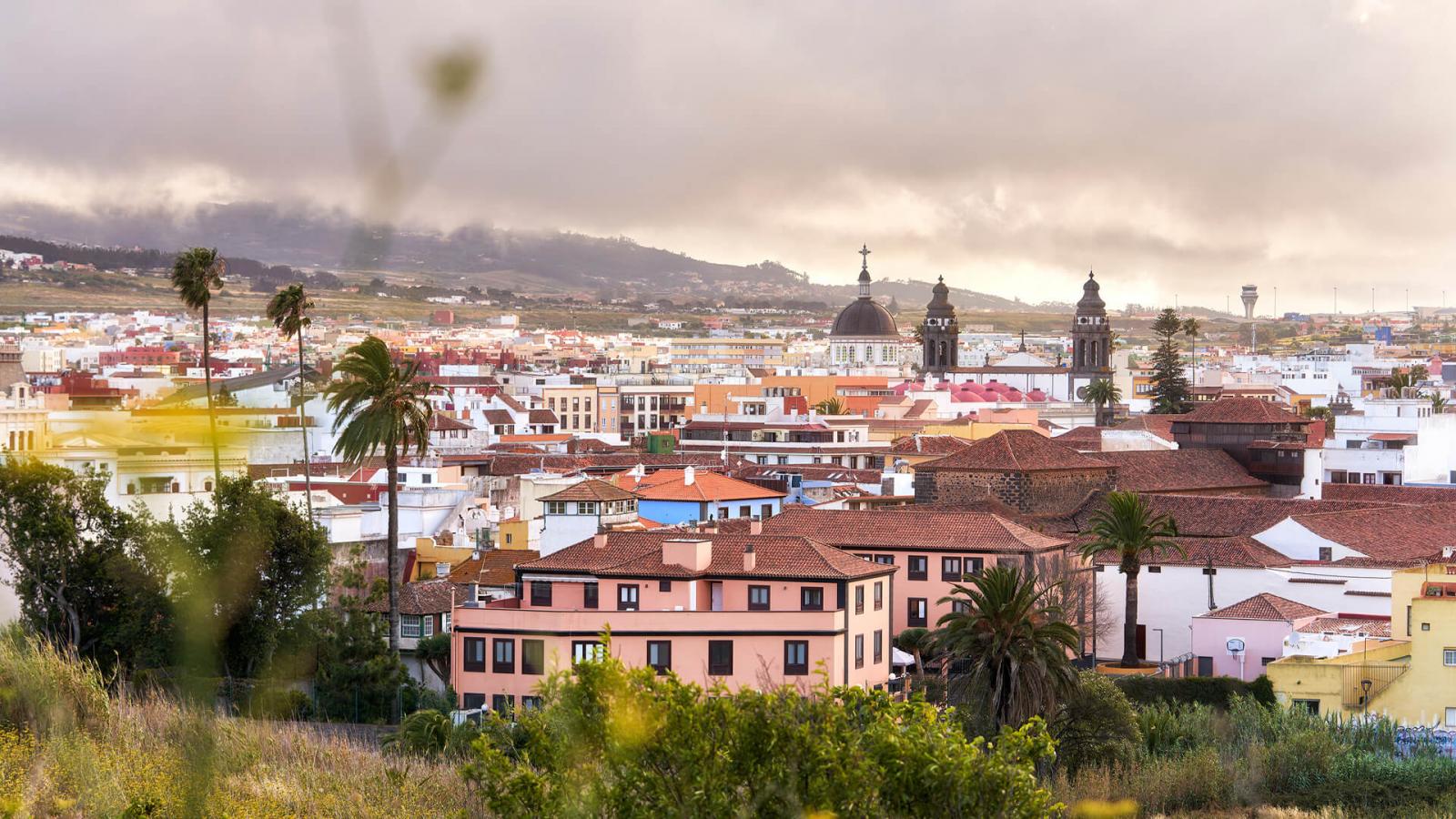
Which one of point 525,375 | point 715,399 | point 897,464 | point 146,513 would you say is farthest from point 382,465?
point 525,375

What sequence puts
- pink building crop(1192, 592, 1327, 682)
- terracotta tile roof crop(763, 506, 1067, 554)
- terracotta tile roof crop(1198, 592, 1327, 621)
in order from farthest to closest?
1. terracotta tile roof crop(763, 506, 1067, 554)
2. terracotta tile roof crop(1198, 592, 1327, 621)
3. pink building crop(1192, 592, 1327, 682)

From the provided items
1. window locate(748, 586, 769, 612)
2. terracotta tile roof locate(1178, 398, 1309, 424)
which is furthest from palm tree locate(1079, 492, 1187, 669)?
terracotta tile roof locate(1178, 398, 1309, 424)

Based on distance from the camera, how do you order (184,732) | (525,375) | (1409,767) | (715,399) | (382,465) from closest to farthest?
(184,732) → (1409,767) → (382,465) → (715,399) → (525,375)

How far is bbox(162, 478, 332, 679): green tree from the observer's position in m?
30.2

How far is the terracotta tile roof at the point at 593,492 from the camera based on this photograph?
39906 millimetres

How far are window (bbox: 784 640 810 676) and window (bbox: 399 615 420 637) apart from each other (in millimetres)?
6967

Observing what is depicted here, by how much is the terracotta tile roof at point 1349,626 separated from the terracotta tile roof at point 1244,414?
17.8 meters

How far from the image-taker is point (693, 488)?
45.1m

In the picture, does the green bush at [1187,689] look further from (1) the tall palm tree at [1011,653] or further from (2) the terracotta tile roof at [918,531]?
(2) the terracotta tile roof at [918,531]

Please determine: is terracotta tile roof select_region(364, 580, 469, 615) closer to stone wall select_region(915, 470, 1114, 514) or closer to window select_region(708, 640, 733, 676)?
window select_region(708, 640, 733, 676)

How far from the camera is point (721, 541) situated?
3247 cm

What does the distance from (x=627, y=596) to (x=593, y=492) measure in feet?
30.6

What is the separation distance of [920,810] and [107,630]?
1673cm

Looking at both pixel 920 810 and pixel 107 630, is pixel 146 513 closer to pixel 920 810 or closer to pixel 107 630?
pixel 107 630
